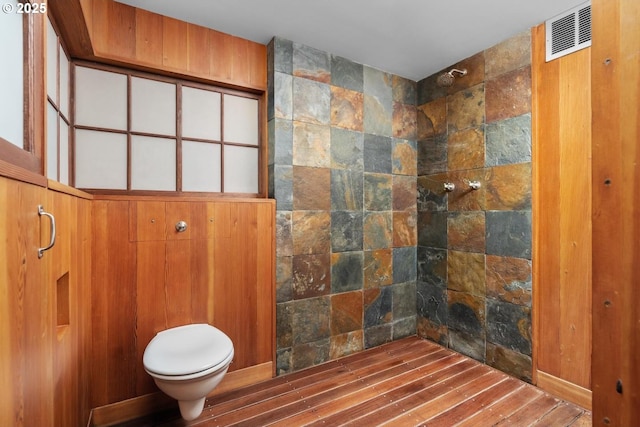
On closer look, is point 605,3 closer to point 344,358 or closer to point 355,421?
point 355,421

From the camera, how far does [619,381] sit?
0.68m

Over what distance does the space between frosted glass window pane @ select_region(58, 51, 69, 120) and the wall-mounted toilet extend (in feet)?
4.46

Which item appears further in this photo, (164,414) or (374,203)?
(374,203)

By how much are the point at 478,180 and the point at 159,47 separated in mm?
2437

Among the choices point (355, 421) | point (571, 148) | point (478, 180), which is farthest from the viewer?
point (478, 180)

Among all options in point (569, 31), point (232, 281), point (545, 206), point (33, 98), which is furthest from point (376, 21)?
point (232, 281)

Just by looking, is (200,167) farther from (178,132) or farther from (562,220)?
(562,220)

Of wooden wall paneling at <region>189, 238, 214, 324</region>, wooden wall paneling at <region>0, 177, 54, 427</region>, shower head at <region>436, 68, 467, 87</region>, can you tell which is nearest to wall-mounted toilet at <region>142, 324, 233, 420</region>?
→ wooden wall paneling at <region>189, 238, 214, 324</region>

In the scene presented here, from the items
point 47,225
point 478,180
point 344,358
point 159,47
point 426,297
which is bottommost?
point 344,358

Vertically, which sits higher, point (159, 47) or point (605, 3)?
point (159, 47)

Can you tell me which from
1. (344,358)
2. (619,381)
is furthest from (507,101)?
(344,358)

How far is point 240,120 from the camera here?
2268 millimetres

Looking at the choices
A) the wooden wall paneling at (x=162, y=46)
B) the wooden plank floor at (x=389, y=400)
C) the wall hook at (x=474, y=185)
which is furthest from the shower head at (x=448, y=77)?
the wooden plank floor at (x=389, y=400)
